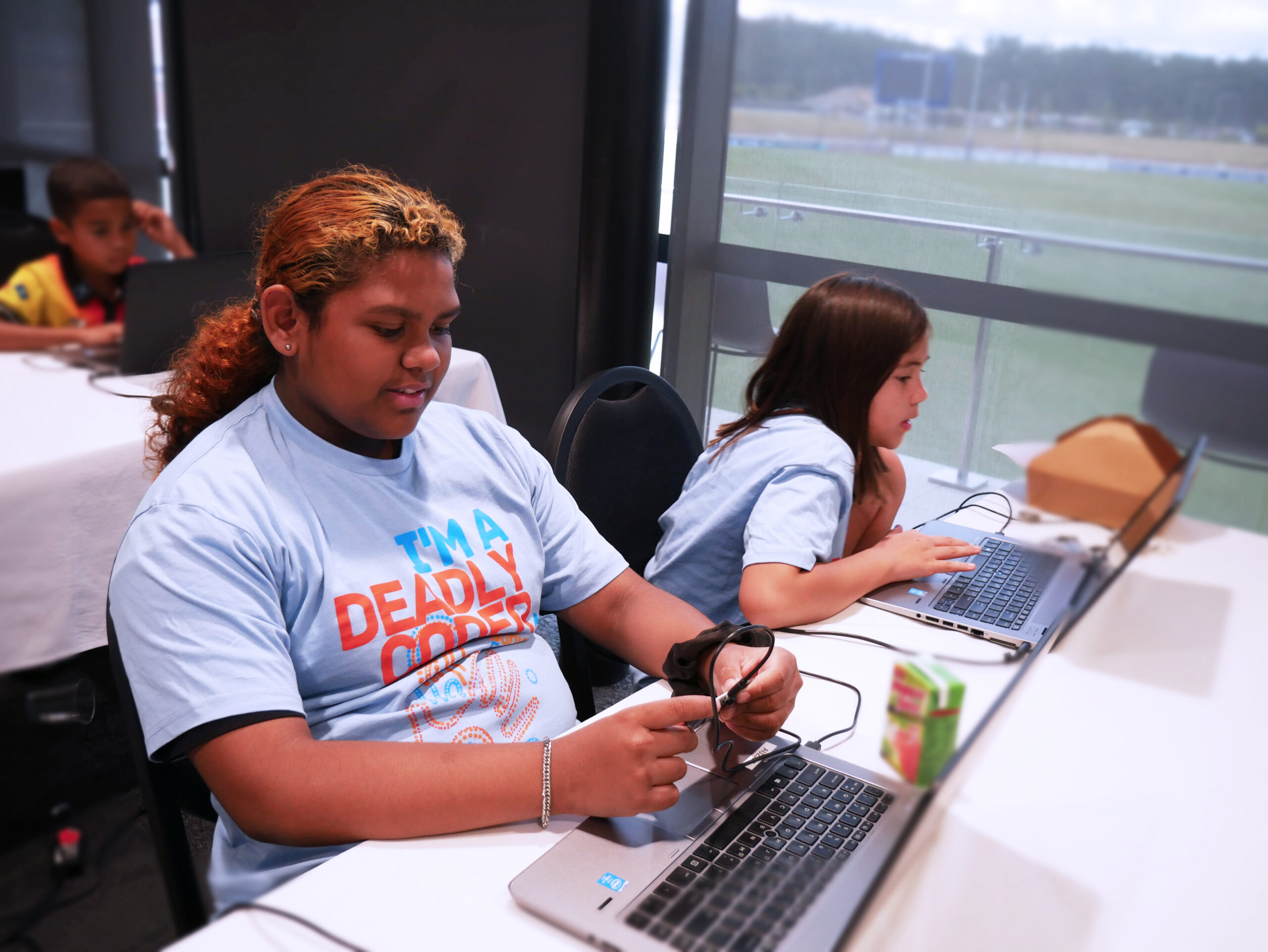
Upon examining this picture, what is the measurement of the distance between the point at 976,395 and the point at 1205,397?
32.8 inches

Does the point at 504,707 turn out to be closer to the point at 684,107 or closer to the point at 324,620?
the point at 324,620

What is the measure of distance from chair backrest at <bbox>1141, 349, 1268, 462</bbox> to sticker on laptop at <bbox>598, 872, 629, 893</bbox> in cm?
44

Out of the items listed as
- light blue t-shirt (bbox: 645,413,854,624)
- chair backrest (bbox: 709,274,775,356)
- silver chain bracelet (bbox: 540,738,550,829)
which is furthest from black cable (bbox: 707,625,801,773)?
chair backrest (bbox: 709,274,775,356)

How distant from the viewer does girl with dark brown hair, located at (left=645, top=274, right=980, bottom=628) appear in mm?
1147

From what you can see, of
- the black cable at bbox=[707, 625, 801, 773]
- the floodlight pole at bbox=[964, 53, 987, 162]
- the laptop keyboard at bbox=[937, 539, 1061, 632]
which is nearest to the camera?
the floodlight pole at bbox=[964, 53, 987, 162]

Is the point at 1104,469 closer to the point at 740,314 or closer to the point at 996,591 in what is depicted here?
the point at 996,591

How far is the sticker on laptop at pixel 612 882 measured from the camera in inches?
25.6

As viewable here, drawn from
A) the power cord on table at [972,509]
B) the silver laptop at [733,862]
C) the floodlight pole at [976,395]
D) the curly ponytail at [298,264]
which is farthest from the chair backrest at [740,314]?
the silver laptop at [733,862]

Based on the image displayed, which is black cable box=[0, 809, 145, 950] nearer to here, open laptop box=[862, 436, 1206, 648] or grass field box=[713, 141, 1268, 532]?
grass field box=[713, 141, 1268, 532]

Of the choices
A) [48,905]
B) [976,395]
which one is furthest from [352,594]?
[976,395]

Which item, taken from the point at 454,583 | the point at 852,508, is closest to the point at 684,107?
the point at 852,508

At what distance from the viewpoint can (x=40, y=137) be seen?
1.62ft

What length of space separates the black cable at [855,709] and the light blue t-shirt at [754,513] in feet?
0.48

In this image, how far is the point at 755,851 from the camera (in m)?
0.69
